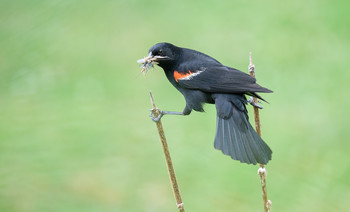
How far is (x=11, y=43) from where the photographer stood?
26.8 feet

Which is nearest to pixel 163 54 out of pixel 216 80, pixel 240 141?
pixel 216 80

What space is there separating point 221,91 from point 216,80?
4.2 inches

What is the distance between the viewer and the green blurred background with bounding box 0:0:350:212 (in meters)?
6.02

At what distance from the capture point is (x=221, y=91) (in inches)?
159

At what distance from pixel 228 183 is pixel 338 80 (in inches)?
97.1

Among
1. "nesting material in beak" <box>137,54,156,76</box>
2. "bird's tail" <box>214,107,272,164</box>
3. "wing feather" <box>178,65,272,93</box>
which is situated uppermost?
"nesting material in beak" <box>137,54,156,76</box>

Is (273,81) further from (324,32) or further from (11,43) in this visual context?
(11,43)

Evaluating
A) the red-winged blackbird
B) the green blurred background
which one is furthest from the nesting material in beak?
the green blurred background

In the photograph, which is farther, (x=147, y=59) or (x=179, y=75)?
(x=179, y=75)

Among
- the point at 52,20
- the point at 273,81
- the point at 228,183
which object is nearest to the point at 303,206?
the point at 228,183

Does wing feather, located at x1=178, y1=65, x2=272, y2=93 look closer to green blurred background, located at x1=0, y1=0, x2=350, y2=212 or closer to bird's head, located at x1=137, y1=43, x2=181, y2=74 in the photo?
bird's head, located at x1=137, y1=43, x2=181, y2=74

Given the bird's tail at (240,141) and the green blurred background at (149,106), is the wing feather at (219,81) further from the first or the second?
the green blurred background at (149,106)

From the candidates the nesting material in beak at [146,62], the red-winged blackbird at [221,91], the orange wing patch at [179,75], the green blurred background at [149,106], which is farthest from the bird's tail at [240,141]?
the green blurred background at [149,106]

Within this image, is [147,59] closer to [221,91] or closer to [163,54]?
[163,54]
